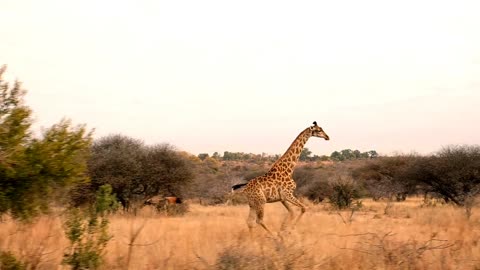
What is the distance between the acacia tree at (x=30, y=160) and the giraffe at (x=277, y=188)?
18.2ft

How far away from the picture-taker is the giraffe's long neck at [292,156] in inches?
559

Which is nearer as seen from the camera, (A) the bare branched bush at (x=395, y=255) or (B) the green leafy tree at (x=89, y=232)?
(B) the green leafy tree at (x=89, y=232)

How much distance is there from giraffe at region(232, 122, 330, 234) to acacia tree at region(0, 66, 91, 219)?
A: 5.56 meters

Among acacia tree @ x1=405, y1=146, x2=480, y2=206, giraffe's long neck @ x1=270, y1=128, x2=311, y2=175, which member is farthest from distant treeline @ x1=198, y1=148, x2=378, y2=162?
giraffe's long neck @ x1=270, y1=128, x2=311, y2=175

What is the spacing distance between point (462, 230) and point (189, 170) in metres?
14.2

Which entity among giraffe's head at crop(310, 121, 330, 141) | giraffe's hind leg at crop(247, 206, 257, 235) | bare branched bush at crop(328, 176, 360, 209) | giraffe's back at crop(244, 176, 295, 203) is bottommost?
giraffe's hind leg at crop(247, 206, 257, 235)

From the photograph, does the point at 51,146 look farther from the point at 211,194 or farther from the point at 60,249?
the point at 211,194

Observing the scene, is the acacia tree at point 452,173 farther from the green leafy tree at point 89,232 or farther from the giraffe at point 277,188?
the green leafy tree at point 89,232

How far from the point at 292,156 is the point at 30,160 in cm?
888

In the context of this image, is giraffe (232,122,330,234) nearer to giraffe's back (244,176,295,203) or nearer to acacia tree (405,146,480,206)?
giraffe's back (244,176,295,203)

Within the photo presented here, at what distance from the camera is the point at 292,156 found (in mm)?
14602

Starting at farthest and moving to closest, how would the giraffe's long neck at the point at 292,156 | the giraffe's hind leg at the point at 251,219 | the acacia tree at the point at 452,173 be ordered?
the acacia tree at the point at 452,173 → the giraffe's long neck at the point at 292,156 → the giraffe's hind leg at the point at 251,219

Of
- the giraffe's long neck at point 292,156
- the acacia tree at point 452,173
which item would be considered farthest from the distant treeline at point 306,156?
the giraffe's long neck at point 292,156

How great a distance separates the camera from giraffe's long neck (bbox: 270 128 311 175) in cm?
1420
